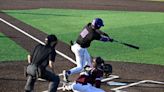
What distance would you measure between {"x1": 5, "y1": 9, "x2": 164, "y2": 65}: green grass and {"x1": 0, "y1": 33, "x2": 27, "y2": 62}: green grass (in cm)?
307

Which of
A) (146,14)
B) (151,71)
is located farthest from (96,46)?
(146,14)

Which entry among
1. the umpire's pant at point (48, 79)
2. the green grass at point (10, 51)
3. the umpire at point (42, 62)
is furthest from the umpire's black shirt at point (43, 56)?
the green grass at point (10, 51)

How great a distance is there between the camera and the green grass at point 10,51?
16.3 metres

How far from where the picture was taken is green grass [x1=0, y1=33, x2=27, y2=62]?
16.3 metres

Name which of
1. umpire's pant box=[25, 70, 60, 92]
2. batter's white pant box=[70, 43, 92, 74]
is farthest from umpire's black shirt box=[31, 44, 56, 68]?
batter's white pant box=[70, 43, 92, 74]

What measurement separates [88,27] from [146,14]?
21951mm

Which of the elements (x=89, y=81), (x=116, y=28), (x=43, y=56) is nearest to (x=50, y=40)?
(x=43, y=56)

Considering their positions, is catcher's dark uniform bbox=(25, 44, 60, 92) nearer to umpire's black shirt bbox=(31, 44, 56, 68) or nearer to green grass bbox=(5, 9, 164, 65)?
umpire's black shirt bbox=(31, 44, 56, 68)

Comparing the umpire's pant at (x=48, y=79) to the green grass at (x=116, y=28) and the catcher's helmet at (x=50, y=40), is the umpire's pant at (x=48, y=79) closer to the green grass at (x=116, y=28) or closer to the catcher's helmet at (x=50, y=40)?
the catcher's helmet at (x=50, y=40)

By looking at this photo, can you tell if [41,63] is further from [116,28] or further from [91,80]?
[116,28]

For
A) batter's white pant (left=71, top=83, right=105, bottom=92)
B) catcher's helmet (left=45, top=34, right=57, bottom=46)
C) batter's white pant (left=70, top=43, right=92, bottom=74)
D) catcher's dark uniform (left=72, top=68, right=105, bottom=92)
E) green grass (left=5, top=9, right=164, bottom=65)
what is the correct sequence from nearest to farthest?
catcher's helmet (left=45, top=34, right=57, bottom=46) → batter's white pant (left=71, top=83, right=105, bottom=92) → catcher's dark uniform (left=72, top=68, right=105, bottom=92) → batter's white pant (left=70, top=43, right=92, bottom=74) → green grass (left=5, top=9, right=164, bottom=65)

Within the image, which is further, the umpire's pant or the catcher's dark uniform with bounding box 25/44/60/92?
the umpire's pant

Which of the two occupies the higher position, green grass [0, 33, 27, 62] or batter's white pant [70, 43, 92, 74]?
green grass [0, 33, 27, 62]

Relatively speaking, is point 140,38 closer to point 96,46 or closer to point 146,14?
point 96,46
